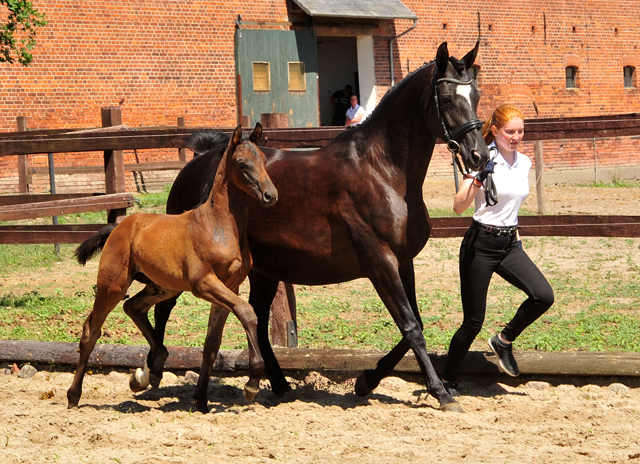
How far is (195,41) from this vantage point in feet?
61.4

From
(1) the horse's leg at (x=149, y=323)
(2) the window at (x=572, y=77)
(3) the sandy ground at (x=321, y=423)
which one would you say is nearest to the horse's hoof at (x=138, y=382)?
(1) the horse's leg at (x=149, y=323)

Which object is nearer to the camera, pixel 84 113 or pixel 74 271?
pixel 74 271

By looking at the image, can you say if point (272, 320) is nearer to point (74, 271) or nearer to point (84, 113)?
point (74, 271)

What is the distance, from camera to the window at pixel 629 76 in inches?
1001

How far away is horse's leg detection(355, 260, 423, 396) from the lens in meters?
4.88

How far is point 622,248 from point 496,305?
12.8ft

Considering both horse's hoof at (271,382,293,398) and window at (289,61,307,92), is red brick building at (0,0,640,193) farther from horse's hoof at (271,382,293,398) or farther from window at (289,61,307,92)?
horse's hoof at (271,382,293,398)

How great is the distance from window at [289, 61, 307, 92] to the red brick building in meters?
0.23

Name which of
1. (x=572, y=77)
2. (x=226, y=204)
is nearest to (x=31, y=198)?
(x=226, y=204)

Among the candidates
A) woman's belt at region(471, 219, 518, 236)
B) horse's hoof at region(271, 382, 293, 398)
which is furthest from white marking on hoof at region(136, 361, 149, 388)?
woman's belt at region(471, 219, 518, 236)

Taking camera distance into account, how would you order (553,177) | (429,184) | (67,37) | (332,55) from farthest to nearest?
(332,55), (553,177), (429,184), (67,37)

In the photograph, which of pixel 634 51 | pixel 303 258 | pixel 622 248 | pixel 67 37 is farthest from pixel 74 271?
pixel 634 51

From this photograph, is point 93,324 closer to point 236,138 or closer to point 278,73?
point 236,138

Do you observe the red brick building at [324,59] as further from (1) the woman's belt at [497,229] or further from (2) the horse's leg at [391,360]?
(1) the woman's belt at [497,229]
